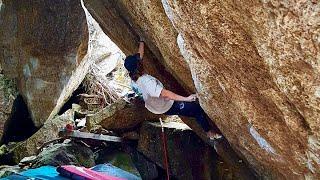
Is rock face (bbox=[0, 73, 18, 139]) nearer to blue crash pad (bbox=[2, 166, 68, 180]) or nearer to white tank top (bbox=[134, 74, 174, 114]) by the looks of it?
blue crash pad (bbox=[2, 166, 68, 180])

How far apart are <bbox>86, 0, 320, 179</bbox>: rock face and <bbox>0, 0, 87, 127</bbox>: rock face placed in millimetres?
5703

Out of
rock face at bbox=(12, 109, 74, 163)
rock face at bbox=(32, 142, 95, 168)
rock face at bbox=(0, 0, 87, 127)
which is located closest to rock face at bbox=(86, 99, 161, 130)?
rock face at bbox=(32, 142, 95, 168)

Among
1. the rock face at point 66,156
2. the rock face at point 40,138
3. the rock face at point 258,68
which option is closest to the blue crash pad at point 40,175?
the rock face at point 66,156

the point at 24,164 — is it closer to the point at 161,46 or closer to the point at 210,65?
the point at 161,46

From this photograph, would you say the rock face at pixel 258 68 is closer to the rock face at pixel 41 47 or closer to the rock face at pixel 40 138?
the rock face at pixel 41 47

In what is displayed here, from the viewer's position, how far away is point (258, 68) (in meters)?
3.45

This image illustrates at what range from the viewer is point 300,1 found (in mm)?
2486

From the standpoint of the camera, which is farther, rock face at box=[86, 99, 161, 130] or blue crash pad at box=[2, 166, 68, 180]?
rock face at box=[86, 99, 161, 130]

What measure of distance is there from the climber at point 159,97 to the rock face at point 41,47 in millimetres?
5342

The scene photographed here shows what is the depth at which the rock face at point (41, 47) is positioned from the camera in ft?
35.4

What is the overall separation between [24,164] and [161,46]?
5.12 metres

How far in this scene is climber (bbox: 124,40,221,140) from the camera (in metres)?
5.73

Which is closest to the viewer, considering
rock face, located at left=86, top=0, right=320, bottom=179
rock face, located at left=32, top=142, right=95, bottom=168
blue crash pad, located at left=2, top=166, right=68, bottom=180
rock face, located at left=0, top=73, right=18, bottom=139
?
rock face, located at left=86, top=0, right=320, bottom=179

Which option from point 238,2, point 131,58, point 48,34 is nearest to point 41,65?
point 48,34
